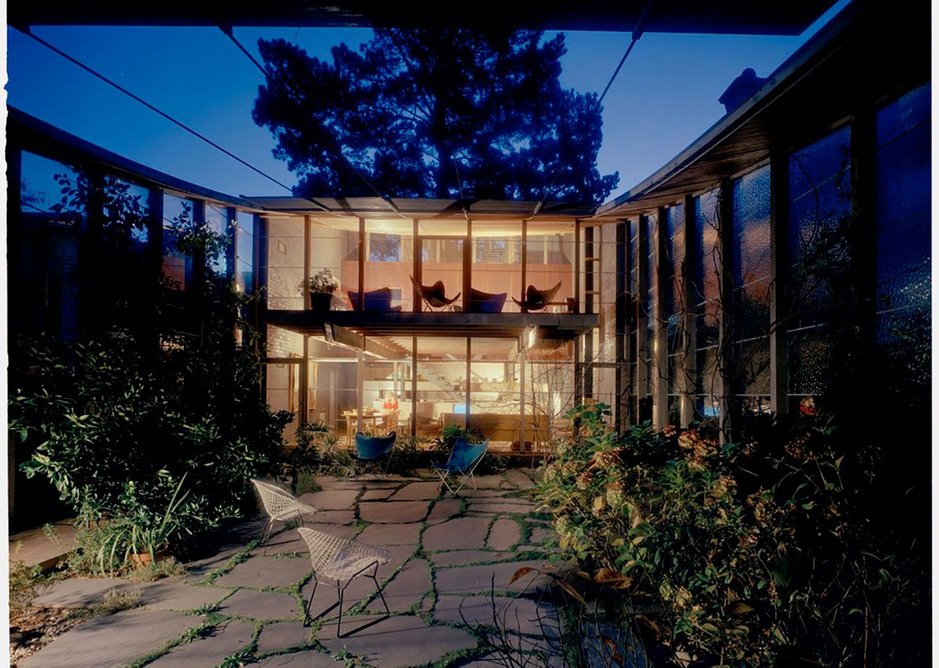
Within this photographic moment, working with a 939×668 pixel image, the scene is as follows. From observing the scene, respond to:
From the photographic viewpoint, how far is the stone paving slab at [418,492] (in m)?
8.07

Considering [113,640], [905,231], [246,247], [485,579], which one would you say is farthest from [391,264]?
[905,231]

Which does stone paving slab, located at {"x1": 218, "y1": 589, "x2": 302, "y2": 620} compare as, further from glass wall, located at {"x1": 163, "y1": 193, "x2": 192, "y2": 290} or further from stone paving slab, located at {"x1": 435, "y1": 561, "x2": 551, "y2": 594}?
glass wall, located at {"x1": 163, "y1": 193, "x2": 192, "y2": 290}

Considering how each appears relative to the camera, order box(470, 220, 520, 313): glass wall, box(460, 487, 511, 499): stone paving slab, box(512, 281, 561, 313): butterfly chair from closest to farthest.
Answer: box(460, 487, 511, 499): stone paving slab
box(512, 281, 561, 313): butterfly chair
box(470, 220, 520, 313): glass wall

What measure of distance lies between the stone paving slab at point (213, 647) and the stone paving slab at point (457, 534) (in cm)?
227

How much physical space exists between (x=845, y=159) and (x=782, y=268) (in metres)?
1.30

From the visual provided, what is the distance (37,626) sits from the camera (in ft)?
12.1

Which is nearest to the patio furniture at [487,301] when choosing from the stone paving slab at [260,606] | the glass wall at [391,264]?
the glass wall at [391,264]

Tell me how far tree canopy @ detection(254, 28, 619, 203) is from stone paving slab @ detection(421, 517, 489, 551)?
943 centimetres

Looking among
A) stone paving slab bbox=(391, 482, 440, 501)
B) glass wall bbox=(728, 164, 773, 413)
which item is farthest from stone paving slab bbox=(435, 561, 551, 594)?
glass wall bbox=(728, 164, 773, 413)

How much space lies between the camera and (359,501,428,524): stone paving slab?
6840 millimetres

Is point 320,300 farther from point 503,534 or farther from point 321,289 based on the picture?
point 503,534

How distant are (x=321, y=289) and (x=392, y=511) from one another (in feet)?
16.9

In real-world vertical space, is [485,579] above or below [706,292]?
below

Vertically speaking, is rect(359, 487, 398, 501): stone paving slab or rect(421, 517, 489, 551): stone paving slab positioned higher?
rect(421, 517, 489, 551): stone paving slab
